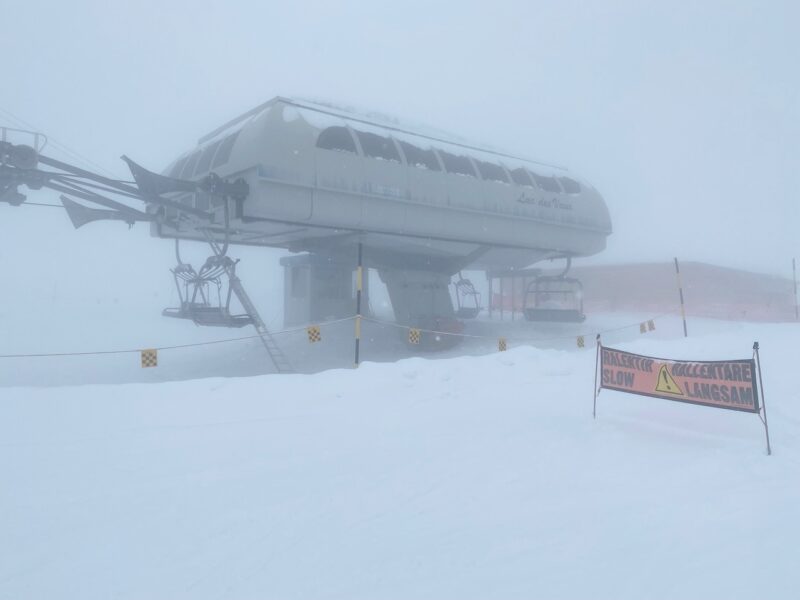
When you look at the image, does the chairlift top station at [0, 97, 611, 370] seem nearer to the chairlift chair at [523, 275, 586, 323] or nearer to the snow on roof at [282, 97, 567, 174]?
the snow on roof at [282, 97, 567, 174]

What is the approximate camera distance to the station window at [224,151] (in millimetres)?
14844

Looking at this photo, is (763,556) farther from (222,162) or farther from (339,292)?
(339,292)

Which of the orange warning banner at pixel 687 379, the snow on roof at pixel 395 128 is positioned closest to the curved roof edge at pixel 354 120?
the snow on roof at pixel 395 128

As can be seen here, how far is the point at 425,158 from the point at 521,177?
4333 millimetres

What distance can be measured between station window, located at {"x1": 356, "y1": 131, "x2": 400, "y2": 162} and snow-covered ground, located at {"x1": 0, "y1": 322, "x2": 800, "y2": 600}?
9.16 m

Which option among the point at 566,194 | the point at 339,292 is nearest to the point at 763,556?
the point at 339,292

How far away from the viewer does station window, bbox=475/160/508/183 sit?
18.3m

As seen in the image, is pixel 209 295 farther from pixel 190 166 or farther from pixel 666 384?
pixel 666 384

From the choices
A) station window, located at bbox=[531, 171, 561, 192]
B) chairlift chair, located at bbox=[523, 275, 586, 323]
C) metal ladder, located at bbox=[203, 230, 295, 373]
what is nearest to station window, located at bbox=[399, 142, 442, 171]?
station window, located at bbox=[531, 171, 561, 192]

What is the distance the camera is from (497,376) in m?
9.96

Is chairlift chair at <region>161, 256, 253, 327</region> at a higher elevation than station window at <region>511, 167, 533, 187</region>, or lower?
lower

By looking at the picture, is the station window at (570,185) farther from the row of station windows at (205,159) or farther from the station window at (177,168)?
the station window at (177,168)

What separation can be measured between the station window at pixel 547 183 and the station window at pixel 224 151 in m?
10.4

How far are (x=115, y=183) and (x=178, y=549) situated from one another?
11533mm
